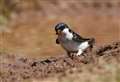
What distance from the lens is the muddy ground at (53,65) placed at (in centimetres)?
1046

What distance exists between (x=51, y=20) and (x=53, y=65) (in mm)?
11164

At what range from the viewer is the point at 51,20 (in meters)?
22.2

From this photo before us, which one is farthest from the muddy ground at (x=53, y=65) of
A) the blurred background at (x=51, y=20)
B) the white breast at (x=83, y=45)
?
the blurred background at (x=51, y=20)

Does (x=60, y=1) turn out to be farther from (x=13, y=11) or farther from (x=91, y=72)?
(x=91, y=72)

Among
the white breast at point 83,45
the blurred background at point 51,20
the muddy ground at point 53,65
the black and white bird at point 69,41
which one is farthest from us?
the blurred background at point 51,20

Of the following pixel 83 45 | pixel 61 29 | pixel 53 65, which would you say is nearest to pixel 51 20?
pixel 83 45

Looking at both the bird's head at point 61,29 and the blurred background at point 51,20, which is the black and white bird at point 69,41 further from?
the blurred background at point 51,20

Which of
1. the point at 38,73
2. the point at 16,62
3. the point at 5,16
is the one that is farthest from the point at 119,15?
the point at 38,73

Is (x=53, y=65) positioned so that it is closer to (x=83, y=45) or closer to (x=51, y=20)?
(x=83, y=45)

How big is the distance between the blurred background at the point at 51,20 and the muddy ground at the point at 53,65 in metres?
6.05

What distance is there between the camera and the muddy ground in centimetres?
1046

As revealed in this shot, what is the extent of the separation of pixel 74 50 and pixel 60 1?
12.7m

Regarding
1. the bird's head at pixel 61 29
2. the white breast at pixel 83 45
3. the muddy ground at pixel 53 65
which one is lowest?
the muddy ground at pixel 53 65

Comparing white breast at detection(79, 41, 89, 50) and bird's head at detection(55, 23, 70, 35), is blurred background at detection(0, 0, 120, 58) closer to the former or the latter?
white breast at detection(79, 41, 89, 50)
